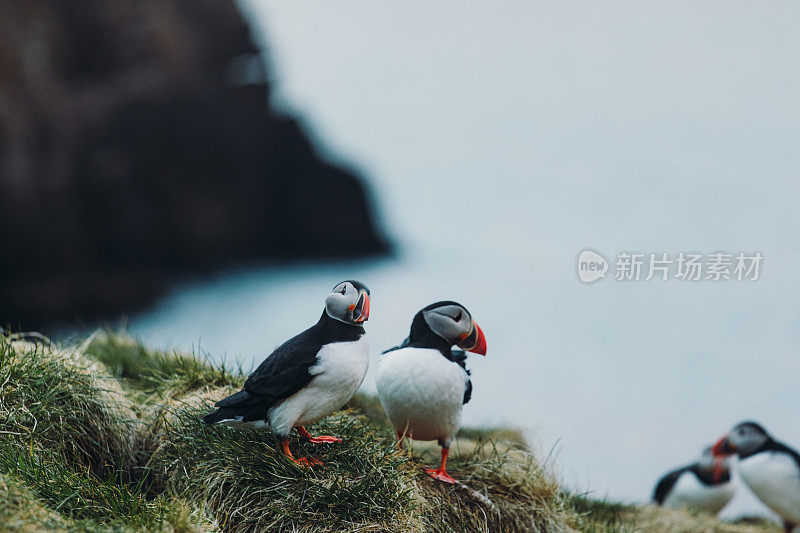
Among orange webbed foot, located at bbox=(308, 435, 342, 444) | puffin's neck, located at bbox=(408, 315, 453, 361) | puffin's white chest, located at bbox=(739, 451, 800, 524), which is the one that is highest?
puffin's neck, located at bbox=(408, 315, 453, 361)

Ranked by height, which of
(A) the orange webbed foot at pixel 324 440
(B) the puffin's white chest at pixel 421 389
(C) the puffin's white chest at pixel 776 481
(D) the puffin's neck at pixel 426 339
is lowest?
(C) the puffin's white chest at pixel 776 481

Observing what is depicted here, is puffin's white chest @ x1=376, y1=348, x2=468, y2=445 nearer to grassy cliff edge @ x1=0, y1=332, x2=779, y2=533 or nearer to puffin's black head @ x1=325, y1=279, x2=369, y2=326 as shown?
grassy cliff edge @ x1=0, y1=332, x2=779, y2=533

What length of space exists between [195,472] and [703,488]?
4.38 m

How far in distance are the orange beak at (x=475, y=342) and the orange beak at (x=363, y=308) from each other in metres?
0.45

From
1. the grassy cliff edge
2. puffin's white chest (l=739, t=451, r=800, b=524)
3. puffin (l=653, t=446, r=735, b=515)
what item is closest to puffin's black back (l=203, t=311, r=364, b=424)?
the grassy cliff edge

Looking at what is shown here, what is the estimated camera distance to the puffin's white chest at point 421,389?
9.14 feet

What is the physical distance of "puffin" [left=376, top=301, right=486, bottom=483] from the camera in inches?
110

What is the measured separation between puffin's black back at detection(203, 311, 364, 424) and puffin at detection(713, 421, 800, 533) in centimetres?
376

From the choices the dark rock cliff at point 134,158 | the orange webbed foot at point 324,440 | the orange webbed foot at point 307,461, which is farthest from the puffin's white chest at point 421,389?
the dark rock cliff at point 134,158

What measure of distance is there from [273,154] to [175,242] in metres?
2.13

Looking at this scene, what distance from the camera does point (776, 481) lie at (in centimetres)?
494

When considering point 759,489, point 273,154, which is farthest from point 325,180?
point 759,489

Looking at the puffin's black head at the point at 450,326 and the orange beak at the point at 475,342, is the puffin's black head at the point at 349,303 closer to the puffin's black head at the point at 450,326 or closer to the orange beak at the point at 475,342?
the puffin's black head at the point at 450,326

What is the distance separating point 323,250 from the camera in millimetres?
11484
